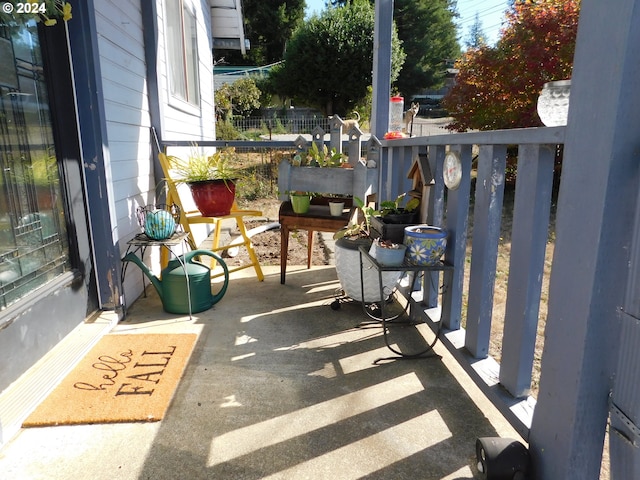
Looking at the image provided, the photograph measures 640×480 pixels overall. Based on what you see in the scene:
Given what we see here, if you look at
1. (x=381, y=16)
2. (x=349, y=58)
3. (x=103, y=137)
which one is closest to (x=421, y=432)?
(x=103, y=137)

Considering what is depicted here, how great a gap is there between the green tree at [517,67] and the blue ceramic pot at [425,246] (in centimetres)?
434

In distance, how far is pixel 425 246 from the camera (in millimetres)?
1647

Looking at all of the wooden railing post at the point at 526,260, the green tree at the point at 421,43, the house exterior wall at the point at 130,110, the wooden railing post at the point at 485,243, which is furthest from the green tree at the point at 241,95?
the wooden railing post at the point at 526,260

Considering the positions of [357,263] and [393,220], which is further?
[357,263]

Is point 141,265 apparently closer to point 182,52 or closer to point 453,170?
point 453,170

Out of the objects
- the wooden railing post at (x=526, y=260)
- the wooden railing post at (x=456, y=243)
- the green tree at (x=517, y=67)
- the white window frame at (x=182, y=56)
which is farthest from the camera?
the green tree at (x=517, y=67)

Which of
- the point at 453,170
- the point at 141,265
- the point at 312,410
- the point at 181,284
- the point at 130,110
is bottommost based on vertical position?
the point at 312,410

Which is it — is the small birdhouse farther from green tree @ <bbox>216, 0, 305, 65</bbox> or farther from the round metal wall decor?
green tree @ <bbox>216, 0, 305, 65</bbox>

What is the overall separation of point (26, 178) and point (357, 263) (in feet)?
4.99

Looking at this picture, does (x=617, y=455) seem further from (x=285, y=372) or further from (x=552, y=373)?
(x=285, y=372)

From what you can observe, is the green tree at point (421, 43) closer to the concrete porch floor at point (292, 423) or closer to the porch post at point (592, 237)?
the concrete porch floor at point (292, 423)

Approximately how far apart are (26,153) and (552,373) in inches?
81.8

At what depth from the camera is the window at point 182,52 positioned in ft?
12.1

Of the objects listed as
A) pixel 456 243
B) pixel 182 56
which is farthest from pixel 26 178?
pixel 182 56
